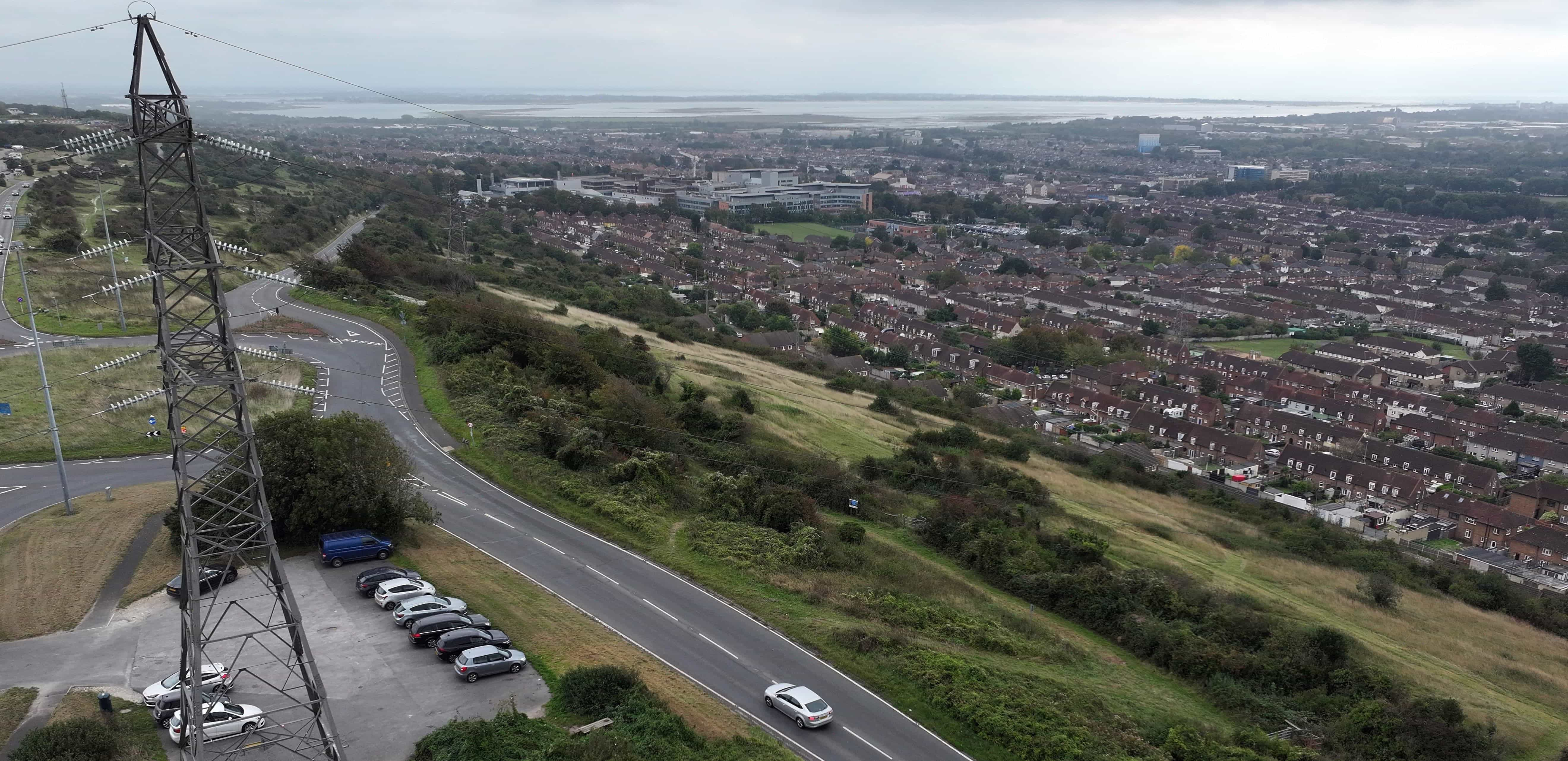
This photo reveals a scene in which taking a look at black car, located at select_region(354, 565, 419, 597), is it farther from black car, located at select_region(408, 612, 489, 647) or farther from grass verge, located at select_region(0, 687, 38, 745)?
grass verge, located at select_region(0, 687, 38, 745)

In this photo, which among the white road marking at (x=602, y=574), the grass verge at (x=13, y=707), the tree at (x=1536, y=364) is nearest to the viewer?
the grass verge at (x=13, y=707)

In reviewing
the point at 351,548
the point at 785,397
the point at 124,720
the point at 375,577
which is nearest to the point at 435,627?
the point at 375,577

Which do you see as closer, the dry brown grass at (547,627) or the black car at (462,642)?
the dry brown grass at (547,627)

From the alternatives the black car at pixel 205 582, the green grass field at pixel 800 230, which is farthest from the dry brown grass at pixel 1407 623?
the green grass field at pixel 800 230

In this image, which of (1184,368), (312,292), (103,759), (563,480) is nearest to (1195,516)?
(563,480)

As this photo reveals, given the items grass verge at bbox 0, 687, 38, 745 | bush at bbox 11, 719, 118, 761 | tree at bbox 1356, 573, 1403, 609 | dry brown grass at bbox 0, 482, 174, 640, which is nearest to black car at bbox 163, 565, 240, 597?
dry brown grass at bbox 0, 482, 174, 640

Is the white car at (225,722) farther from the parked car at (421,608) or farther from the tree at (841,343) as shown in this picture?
the tree at (841,343)
